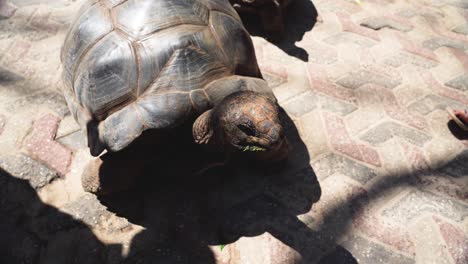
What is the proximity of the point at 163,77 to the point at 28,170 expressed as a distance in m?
1.35

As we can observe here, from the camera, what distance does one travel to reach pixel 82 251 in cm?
221

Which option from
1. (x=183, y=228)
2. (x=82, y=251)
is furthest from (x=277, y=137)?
(x=82, y=251)

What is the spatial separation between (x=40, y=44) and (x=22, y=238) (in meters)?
2.15

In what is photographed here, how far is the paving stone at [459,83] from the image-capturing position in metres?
3.37

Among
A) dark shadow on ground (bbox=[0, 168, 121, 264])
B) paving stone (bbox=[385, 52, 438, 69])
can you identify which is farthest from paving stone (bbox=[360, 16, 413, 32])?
dark shadow on ground (bbox=[0, 168, 121, 264])

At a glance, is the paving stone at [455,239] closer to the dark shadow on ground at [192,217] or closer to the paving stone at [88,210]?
the dark shadow on ground at [192,217]

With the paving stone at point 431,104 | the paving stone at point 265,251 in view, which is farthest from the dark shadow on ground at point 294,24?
the paving stone at point 265,251

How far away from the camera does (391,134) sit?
292 centimetres

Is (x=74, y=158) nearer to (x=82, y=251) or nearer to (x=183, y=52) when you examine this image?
(x=82, y=251)

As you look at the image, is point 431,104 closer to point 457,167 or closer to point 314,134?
point 457,167

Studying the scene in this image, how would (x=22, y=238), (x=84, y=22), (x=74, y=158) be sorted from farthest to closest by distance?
1. (x=74, y=158)
2. (x=84, y=22)
3. (x=22, y=238)

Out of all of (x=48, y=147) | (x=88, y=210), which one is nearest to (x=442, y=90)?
(x=88, y=210)

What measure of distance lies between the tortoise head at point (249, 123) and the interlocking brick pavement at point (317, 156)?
72 cm

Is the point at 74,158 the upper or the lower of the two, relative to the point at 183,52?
lower
